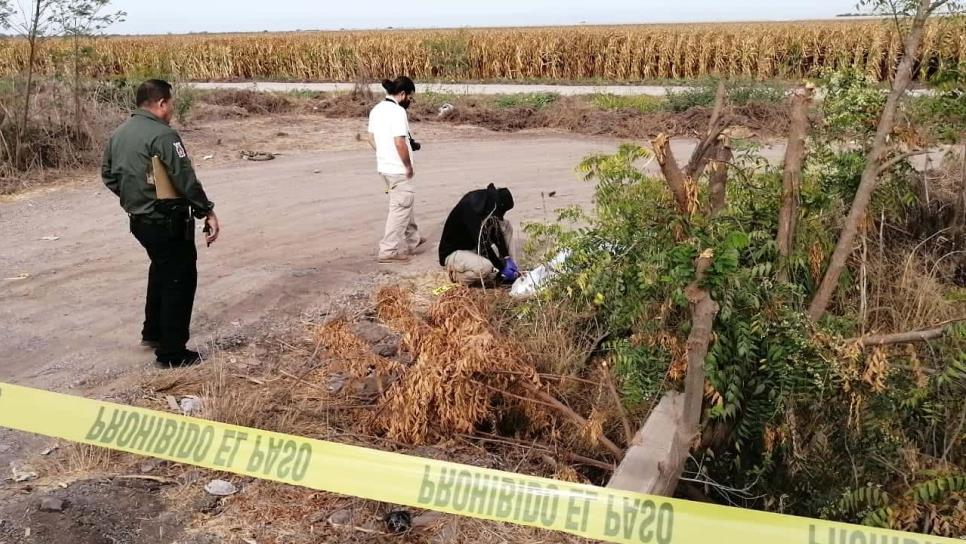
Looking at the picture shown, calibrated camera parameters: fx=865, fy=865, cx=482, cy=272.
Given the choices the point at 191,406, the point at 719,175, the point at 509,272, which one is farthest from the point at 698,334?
the point at 509,272

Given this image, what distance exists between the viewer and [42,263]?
8.37 m

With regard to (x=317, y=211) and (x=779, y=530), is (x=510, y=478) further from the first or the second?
(x=317, y=211)

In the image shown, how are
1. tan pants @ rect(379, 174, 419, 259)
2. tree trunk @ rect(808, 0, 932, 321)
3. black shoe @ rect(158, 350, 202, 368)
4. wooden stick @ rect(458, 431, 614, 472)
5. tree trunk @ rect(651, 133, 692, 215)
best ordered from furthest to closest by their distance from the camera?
tan pants @ rect(379, 174, 419, 259)
black shoe @ rect(158, 350, 202, 368)
wooden stick @ rect(458, 431, 614, 472)
tree trunk @ rect(808, 0, 932, 321)
tree trunk @ rect(651, 133, 692, 215)

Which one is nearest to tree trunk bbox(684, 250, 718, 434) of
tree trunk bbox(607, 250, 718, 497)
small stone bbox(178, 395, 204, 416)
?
tree trunk bbox(607, 250, 718, 497)

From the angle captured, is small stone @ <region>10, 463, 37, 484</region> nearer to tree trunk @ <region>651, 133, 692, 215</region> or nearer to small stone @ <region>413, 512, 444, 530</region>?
small stone @ <region>413, 512, 444, 530</region>

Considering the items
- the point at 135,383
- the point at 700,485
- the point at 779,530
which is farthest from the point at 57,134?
the point at 779,530

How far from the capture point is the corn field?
92.2ft

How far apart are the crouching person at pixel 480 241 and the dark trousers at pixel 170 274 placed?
7.56 ft

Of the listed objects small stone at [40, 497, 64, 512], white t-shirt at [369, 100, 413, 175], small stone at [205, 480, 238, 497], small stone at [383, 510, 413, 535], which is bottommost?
small stone at [383, 510, 413, 535]

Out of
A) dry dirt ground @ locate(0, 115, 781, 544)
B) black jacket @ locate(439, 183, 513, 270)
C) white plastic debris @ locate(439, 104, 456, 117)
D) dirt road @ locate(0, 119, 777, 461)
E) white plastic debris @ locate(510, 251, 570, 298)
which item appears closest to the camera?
dry dirt ground @ locate(0, 115, 781, 544)

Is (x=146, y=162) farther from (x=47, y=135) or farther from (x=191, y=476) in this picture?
(x=47, y=135)

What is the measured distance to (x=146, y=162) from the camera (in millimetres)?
5480

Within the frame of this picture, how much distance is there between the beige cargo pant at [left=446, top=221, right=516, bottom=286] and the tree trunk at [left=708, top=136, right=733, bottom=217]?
3.37m

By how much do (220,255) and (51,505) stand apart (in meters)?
4.63
